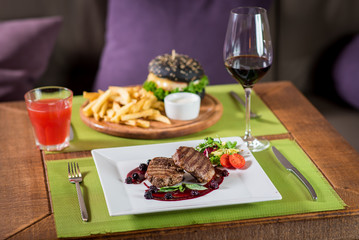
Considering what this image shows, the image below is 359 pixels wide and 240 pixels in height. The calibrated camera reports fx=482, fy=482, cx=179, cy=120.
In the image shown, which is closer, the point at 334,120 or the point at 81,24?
the point at 334,120

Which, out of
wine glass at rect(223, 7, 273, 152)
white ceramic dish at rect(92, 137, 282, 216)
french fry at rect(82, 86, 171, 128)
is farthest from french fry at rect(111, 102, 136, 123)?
wine glass at rect(223, 7, 273, 152)

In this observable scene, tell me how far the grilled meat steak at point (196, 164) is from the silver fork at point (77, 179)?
0.27 meters

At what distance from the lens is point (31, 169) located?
149 centimetres

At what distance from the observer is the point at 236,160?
137 cm

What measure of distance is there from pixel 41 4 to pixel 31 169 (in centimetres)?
183

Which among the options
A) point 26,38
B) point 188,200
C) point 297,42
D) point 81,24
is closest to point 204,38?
point 297,42

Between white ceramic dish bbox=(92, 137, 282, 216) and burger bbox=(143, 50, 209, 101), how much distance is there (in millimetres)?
489

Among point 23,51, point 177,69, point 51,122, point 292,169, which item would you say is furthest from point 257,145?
point 23,51

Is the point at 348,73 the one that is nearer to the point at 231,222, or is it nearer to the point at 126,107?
the point at 126,107

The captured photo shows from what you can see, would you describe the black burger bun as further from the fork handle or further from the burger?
the fork handle

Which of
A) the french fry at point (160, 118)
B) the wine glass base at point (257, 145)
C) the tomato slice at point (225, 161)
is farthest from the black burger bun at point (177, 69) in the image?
the tomato slice at point (225, 161)

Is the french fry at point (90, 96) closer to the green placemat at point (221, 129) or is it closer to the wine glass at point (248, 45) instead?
the green placemat at point (221, 129)

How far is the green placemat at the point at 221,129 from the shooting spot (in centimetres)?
166

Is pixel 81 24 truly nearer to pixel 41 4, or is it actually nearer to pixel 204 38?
pixel 41 4
